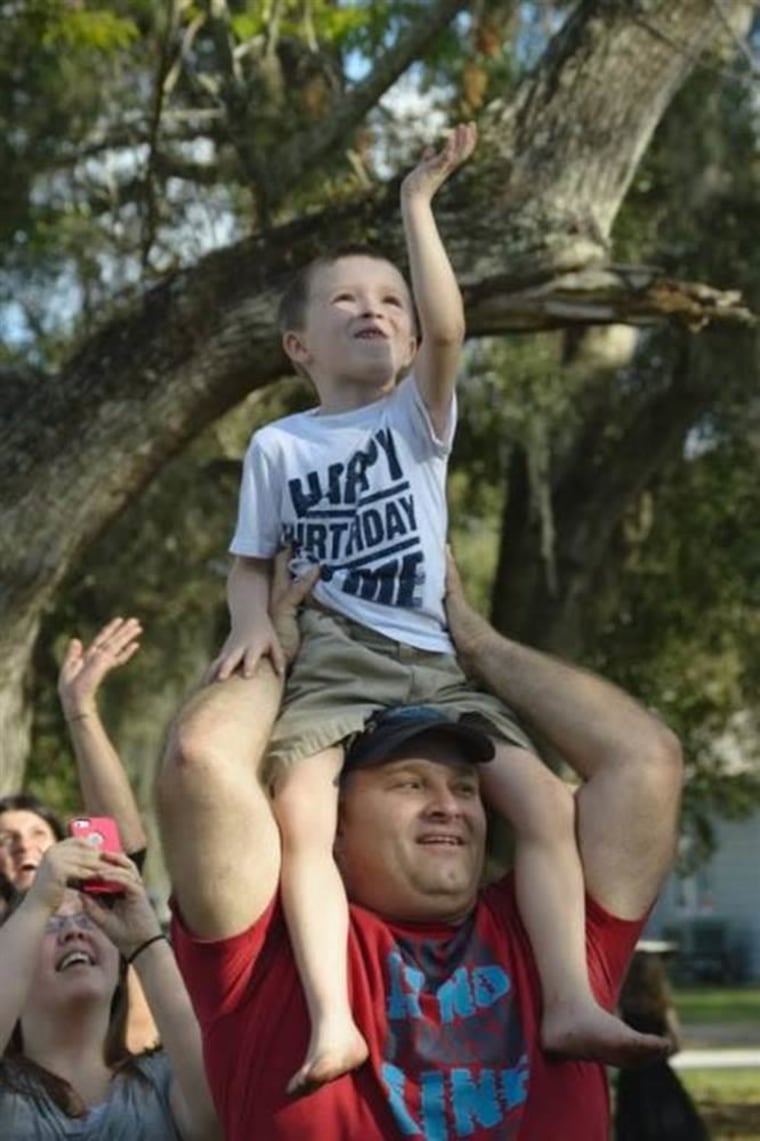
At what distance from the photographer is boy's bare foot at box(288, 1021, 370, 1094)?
3.97 m

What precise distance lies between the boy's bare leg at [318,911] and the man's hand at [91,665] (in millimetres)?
1943

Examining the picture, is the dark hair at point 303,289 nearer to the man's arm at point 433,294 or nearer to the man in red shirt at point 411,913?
the man's arm at point 433,294

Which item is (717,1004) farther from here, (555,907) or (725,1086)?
(555,907)

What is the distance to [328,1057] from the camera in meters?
3.97

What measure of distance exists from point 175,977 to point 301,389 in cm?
1226

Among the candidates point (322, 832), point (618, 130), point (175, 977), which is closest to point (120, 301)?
point (618, 130)

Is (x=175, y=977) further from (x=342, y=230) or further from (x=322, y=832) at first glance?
(x=342, y=230)

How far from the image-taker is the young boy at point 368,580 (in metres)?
4.16

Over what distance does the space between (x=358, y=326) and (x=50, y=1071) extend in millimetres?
1570

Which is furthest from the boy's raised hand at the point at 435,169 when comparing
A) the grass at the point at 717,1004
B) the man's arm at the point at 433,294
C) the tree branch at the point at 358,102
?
the grass at the point at 717,1004

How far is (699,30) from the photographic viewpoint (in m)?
11.2

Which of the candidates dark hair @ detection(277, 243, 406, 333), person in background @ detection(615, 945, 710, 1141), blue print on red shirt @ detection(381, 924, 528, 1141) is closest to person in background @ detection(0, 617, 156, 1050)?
dark hair @ detection(277, 243, 406, 333)

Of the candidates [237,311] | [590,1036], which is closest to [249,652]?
[590,1036]

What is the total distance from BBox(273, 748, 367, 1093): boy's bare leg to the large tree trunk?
6218 mm
